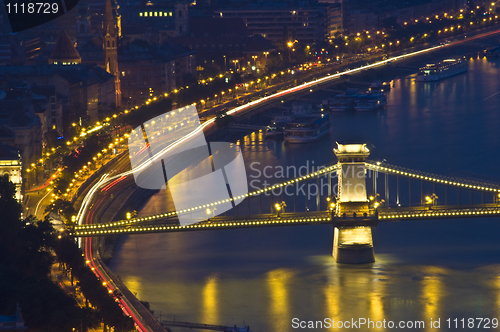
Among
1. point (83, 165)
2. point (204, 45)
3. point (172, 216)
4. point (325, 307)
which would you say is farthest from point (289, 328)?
point (204, 45)

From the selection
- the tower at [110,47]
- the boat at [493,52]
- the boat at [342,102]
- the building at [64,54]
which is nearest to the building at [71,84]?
the tower at [110,47]

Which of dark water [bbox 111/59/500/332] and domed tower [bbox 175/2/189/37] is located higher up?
domed tower [bbox 175/2/189/37]

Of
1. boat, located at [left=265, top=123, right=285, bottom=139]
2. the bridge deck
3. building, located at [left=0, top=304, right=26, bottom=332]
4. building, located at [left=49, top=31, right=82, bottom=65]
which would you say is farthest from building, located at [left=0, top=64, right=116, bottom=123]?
building, located at [left=0, top=304, right=26, bottom=332]

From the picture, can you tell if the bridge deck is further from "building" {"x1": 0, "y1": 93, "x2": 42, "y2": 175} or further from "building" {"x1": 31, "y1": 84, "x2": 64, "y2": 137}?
"building" {"x1": 31, "y1": 84, "x2": 64, "y2": 137}

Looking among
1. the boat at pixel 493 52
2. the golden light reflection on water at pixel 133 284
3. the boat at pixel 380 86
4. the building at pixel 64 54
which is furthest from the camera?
the boat at pixel 493 52

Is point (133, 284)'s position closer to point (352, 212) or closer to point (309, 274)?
point (309, 274)

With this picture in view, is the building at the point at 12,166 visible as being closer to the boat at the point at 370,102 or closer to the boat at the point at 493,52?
the boat at the point at 370,102

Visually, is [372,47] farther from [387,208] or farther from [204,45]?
[387,208]
